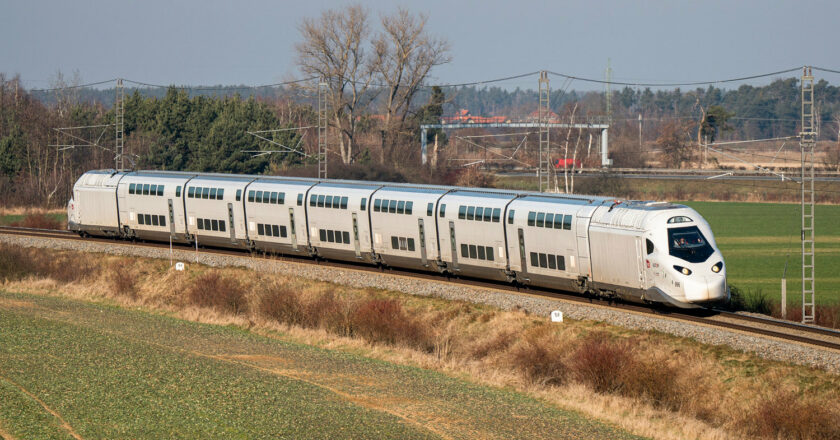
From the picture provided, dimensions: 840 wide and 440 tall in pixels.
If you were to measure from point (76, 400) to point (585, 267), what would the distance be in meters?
18.8

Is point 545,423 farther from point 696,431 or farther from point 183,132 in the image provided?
point 183,132

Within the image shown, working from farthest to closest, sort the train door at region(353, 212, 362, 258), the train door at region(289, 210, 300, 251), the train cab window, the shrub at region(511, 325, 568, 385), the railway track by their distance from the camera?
the train door at region(289, 210, 300, 251)
the train door at region(353, 212, 362, 258)
the train cab window
the shrub at region(511, 325, 568, 385)
the railway track

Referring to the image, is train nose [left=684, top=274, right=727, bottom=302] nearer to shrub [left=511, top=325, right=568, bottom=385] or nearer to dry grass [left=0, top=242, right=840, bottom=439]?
dry grass [left=0, top=242, right=840, bottom=439]

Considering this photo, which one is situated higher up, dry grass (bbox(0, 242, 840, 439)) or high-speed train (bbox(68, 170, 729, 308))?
high-speed train (bbox(68, 170, 729, 308))

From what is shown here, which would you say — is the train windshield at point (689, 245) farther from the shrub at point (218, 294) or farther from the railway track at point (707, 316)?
the shrub at point (218, 294)

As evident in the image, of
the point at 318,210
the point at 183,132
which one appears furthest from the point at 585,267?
the point at 183,132

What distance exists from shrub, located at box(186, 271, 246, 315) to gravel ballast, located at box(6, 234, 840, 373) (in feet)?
7.69

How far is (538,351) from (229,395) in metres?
11.9

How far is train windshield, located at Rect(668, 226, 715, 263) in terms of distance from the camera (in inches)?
1257

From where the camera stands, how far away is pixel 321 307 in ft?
129

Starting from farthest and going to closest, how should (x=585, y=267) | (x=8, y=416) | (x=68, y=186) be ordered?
(x=68, y=186)
(x=585, y=267)
(x=8, y=416)

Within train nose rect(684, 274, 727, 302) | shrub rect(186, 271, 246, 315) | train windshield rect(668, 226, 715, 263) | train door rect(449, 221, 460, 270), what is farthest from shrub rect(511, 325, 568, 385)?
shrub rect(186, 271, 246, 315)

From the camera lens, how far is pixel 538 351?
3195 centimetres

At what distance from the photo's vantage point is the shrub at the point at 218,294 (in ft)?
139
